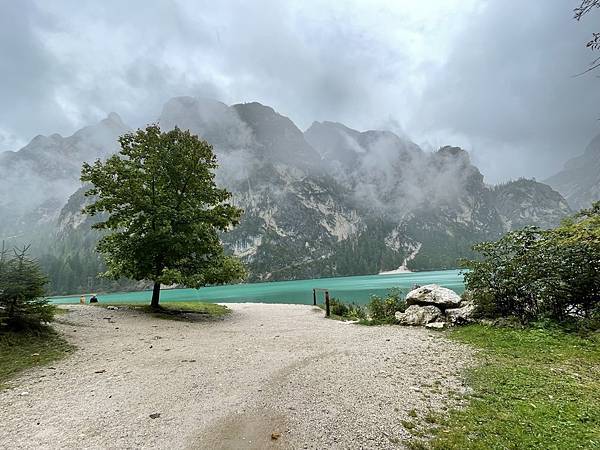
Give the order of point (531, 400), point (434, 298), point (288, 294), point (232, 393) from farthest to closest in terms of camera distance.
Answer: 1. point (288, 294)
2. point (434, 298)
3. point (232, 393)
4. point (531, 400)

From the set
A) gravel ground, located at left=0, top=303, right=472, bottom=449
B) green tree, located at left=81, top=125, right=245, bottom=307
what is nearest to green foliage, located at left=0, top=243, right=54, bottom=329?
gravel ground, located at left=0, top=303, right=472, bottom=449

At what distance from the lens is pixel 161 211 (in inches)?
818

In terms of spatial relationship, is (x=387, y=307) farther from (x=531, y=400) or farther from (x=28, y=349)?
(x=28, y=349)

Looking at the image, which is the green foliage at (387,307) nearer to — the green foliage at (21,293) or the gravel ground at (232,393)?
the gravel ground at (232,393)

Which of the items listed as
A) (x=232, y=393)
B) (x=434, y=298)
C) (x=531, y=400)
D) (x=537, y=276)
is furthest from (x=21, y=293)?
(x=537, y=276)

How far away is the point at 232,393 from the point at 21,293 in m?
9.46

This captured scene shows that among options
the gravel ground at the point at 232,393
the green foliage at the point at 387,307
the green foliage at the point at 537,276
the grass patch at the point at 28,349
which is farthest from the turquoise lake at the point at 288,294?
the grass patch at the point at 28,349

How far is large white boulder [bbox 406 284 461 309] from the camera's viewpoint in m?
16.6

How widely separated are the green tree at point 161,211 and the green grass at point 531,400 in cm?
1621

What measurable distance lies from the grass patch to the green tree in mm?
7547

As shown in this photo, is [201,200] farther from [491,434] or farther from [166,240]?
[491,434]

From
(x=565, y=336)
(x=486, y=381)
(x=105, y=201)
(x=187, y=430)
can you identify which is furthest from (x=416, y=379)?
(x=105, y=201)

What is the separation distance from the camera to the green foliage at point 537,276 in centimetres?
1210

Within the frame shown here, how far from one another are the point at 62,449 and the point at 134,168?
19.9 meters
